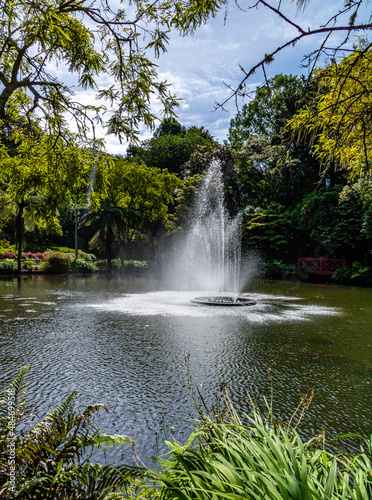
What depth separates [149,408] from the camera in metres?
4.29

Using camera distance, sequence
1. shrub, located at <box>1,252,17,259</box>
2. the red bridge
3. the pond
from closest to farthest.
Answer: the pond
the red bridge
shrub, located at <box>1,252,17,259</box>

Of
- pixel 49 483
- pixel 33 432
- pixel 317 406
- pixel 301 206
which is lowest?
pixel 317 406

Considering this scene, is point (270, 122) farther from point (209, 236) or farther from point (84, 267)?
point (84, 267)

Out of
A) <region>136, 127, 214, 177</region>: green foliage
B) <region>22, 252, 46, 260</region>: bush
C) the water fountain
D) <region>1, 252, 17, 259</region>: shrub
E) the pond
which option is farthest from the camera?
<region>136, 127, 214, 177</region>: green foliage

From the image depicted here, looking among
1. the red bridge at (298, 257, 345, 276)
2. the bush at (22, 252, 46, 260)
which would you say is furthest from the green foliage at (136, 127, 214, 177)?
the red bridge at (298, 257, 345, 276)

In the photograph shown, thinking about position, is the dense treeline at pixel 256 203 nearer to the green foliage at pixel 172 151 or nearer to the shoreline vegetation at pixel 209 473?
the green foliage at pixel 172 151

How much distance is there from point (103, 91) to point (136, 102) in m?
0.37

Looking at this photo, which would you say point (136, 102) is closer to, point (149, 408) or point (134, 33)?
point (134, 33)

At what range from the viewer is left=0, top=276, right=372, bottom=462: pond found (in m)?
4.23

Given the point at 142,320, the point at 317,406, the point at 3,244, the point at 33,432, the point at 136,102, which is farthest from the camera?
the point at 3,244

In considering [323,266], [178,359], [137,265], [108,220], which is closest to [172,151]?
[108,220]

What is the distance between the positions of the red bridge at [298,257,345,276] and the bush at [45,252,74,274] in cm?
1799

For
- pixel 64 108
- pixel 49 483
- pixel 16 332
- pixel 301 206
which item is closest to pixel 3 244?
pixel 301 206

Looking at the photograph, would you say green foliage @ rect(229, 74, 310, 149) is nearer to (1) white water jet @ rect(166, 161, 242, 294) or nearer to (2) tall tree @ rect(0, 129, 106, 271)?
(1) white water jet @ rect(166, 161, 242, 294)
